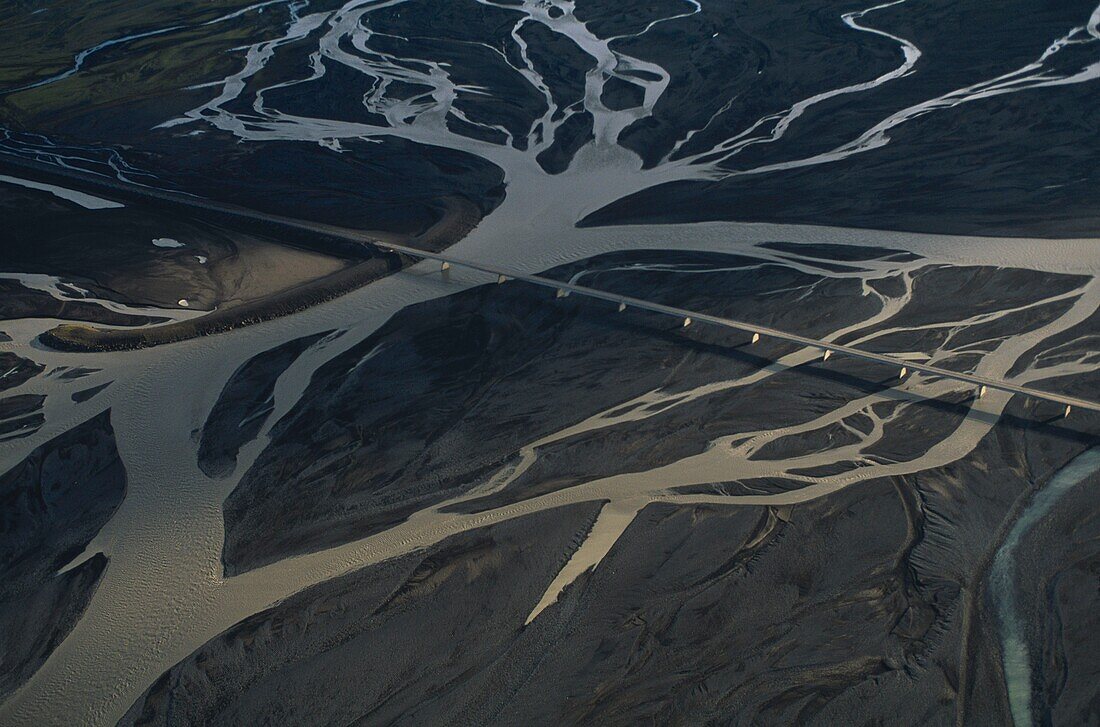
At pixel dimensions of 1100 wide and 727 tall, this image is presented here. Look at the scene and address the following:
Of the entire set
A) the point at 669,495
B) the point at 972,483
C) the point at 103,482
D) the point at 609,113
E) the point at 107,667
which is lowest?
the point at 972,483

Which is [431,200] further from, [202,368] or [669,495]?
[669,495]

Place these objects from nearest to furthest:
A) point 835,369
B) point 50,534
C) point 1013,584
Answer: point 1013,584 → point 50,534 → point 835,369

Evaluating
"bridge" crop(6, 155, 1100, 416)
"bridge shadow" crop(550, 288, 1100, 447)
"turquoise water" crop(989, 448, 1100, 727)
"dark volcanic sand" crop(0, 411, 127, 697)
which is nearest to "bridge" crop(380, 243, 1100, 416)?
"bridge" crop(6, 155, 1100, 416)

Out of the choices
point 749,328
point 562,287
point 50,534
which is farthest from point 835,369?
point 50,534

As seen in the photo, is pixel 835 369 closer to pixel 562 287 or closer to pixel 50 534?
pixel 562 287

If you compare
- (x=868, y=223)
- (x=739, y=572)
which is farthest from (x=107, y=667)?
(x=868, y=223)

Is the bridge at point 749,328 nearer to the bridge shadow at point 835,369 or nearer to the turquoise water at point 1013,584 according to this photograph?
the bridge shadow at point 835,369

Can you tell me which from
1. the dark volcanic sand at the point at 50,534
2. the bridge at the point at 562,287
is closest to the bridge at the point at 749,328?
the bridge at the point at 562,287
